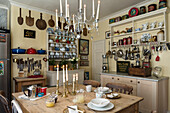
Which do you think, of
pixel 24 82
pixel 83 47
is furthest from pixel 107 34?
pixel 24 82

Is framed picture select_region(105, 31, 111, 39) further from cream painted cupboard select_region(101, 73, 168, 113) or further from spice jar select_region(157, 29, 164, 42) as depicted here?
cream painted cupboard select_region(101, 73, 168, 113)

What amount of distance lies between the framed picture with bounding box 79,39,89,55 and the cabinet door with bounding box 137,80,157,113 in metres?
2.51

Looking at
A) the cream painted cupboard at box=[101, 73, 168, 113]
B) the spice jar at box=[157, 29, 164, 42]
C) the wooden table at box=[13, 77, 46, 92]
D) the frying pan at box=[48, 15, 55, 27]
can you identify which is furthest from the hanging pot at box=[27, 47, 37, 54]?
the spice jar at box=[157, 29, 164, 42]

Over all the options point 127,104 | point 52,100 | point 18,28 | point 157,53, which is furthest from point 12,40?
point 157,53

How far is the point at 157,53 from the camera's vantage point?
2988mm

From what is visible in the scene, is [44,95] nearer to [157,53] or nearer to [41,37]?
[41,37]

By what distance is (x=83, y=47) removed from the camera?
4.77m

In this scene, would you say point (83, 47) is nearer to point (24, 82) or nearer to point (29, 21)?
point (29, 21)

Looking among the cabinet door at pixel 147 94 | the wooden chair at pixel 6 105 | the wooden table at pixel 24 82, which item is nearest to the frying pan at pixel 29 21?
the wooden table at pixel 24 82

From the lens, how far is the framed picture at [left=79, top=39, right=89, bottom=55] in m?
4.68

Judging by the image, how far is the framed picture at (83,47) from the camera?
4676mm

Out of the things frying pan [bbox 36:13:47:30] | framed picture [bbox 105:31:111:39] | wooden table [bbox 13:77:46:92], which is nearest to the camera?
wooden table [bbox 13:77:46:92]

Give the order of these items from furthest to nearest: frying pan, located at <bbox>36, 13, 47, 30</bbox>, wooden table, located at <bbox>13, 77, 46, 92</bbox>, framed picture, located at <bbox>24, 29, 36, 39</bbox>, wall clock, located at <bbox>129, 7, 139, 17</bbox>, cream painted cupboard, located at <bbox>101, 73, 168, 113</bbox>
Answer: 1. frying pan, located at <bbox>36, 13, 47, 30</bbox>
2. framed picture, located at <bbox>24, 29, 36, 39</bbox>
3. wall clock, located at <bbox>129, 7, 139, 17</bbox>
4. wooden table, located at <bbox>13, 77, 46, 92</bbox>
5. cream painted cupboard, located at <bbox>101, 73, 168, 113</bbox>

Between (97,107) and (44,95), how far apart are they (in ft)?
2.92
